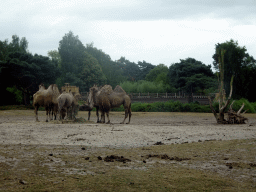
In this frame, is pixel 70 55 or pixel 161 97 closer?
pixel 161 97

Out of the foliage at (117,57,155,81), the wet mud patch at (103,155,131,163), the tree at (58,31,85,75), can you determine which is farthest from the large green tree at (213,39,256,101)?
the foliage at (117,57,155,81)

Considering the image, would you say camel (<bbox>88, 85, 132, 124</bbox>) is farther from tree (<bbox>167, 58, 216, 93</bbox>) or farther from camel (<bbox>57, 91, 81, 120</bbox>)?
tree (<bbox>167, 58, 216, 93</bbox>)

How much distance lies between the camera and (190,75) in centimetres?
5081

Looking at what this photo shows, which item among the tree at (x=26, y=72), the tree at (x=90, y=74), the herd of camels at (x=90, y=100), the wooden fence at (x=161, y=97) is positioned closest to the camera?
the herd of camels at (x=90, y=100)

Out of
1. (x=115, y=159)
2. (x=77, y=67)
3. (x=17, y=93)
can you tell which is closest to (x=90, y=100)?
(x=115, y=159)

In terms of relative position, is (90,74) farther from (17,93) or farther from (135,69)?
(135,69)

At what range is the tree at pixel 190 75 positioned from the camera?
1892 inches

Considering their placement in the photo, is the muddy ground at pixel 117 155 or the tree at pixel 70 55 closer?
the muddy ground at pixel 117 155

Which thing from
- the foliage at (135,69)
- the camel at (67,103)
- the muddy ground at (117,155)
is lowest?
the muddy ground at (117,155)

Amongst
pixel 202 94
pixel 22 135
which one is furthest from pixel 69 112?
pixel 202 94

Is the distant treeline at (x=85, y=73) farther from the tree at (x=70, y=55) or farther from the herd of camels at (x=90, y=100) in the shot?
the herd of camels at (x=90, y=100)

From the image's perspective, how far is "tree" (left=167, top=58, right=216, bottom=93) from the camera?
48062mm

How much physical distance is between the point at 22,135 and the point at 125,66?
79.5 metres

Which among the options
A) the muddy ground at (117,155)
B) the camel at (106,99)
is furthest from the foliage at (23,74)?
the muddy ground at (117,155)
